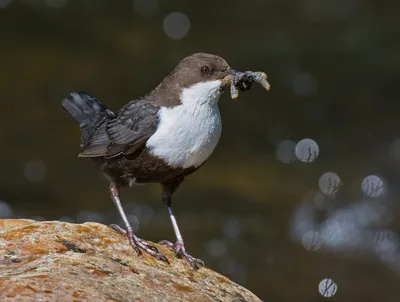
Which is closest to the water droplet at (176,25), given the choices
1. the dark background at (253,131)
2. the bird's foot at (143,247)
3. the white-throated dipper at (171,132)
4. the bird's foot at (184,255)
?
→ the dark background at (253,131)

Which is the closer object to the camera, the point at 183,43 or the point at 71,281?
the point at 71,281

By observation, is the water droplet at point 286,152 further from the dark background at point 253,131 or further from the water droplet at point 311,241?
the water droplet at point 311,241

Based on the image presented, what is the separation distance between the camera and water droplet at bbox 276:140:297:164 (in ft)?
27.3

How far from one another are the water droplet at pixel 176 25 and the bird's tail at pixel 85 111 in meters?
4.89

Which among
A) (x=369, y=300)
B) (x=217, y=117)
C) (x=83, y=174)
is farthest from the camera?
(x=83, y=174)

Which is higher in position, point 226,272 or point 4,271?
point 226,272

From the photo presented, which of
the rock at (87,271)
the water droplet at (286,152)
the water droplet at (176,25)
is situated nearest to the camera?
the rock at (87,271)

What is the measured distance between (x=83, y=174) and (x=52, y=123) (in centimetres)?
83

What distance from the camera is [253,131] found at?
877 cm

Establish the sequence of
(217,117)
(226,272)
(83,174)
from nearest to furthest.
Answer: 1. (217,117)
2. (226,272)
3. (83,174)

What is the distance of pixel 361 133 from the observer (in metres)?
8.76

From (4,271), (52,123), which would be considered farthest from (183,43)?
(4,271)

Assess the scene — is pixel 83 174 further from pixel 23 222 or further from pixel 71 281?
pixel 71 281

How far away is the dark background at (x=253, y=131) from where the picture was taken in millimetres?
7055
